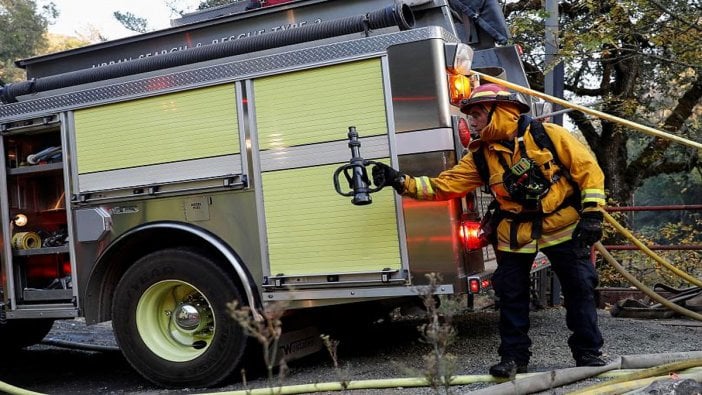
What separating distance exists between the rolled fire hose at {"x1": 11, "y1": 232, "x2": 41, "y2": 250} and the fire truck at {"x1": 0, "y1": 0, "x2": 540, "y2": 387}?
0.04 feet

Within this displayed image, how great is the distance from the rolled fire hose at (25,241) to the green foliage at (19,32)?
64.8ft

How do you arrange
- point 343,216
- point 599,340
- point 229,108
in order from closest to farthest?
point 599,340 < point 343,216 < point 229,108

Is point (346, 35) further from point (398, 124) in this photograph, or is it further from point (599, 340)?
point (599, 340)

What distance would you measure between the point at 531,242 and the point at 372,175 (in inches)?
37.6

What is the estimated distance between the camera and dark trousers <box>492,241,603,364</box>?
3877 mm

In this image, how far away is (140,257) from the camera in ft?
16.6

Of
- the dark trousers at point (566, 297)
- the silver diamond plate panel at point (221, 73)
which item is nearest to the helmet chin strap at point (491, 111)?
the silver diamond plate panel at point (221, 73)

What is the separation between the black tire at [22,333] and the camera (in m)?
6.71

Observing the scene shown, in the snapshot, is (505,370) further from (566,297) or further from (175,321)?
(175,321)

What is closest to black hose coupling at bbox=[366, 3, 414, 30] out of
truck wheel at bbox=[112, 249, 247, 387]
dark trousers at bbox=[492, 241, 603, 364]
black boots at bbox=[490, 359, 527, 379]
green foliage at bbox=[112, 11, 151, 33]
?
dark trousers at bbox=[492, 241, 603, 364]

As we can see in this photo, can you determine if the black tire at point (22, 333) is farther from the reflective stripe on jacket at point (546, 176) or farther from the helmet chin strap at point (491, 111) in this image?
the helmet chin strap at point (491, 111)

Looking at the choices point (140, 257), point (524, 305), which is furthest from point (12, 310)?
point (524, 305)

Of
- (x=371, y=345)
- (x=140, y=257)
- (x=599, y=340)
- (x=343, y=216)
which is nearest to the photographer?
(x=599, y=340)

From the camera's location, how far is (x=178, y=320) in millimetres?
4898
